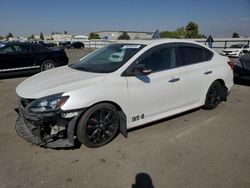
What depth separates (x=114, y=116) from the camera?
4145 millimetres

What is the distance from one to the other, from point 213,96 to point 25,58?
7839mm

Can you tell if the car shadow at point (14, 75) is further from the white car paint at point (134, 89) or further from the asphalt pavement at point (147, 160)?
the white car paint at point (134, 89)

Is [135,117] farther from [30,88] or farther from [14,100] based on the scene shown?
[14,100]

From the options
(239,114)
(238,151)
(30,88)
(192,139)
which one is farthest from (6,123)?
(239,114)

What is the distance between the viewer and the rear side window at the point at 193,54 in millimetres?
5071

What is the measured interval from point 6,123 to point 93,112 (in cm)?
225

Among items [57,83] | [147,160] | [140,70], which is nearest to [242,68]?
[140,70]

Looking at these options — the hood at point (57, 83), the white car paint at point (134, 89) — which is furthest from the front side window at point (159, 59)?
the hood at point (57, 83)

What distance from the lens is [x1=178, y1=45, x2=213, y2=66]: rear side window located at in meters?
5.07

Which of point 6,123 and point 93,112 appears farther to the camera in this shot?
point 6,123

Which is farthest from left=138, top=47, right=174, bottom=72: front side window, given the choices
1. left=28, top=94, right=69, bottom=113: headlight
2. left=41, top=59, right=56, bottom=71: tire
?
left=41, top=59, right=56, bottom=71: tire

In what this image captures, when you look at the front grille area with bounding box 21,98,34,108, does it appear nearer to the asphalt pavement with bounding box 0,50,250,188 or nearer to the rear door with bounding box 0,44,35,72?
the asphalt pavement with bounding box 0,50,250,188

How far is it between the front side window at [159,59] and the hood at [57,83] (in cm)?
87

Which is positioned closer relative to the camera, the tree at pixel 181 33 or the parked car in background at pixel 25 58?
the parked car in background at pixel 25 58
